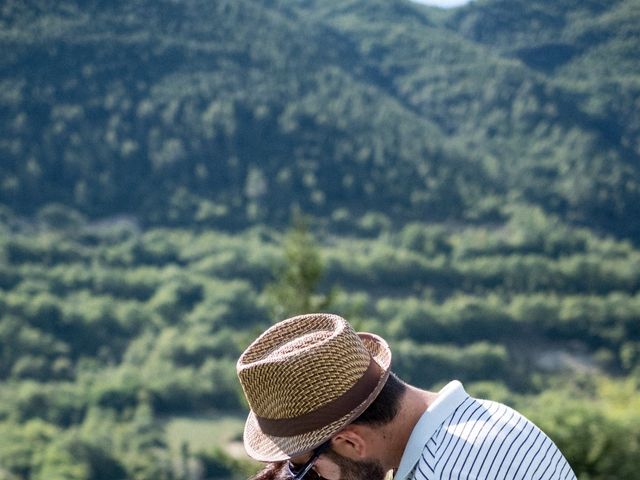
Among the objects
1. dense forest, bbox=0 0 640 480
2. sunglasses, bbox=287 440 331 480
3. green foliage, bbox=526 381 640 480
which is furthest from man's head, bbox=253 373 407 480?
dense forest, bbox=0 0 640 480

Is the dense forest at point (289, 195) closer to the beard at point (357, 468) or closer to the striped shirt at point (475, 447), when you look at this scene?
the beard at point (357, 468)

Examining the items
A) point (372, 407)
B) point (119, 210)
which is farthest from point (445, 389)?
point (119, 210)

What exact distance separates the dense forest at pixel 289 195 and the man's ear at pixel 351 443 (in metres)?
38.7

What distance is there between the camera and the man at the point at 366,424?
72.6 inches

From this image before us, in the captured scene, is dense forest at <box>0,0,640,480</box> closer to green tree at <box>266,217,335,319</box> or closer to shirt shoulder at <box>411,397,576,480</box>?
green tree at <box>266,217,335,319</box>

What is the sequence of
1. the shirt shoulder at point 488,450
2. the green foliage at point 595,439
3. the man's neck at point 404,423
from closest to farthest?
the shirt shoulder at point 488,450 → the man's neck at point 404,423 → the green foliage at point 595,439

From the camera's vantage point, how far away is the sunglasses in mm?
1912

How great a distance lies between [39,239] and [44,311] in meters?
8.38

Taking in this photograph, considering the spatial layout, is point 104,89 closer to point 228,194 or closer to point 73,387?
point 228,194

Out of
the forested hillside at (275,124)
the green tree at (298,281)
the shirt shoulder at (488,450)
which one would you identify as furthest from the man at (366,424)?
the forested hillside at (275,124)

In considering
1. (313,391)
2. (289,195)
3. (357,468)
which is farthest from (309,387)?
(289,195)

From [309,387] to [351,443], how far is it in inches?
6.3

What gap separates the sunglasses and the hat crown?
0.09 meters

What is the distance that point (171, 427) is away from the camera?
145ft
